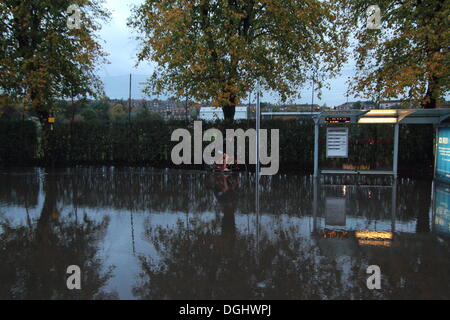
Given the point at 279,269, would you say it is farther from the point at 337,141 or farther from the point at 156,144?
the point at 156,144

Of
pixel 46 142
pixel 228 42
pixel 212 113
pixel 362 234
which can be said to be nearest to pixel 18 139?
pixel 46 142

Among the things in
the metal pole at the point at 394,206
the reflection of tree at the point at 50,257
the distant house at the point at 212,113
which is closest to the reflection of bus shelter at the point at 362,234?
the metal pole at the point at 394,206

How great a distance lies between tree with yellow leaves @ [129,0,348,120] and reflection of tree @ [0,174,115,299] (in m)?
8.96

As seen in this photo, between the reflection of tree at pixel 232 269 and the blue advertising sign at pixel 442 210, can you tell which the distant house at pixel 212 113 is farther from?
the reflection of tree at pixel 232 269

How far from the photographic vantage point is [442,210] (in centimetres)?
959

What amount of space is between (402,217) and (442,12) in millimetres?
9442

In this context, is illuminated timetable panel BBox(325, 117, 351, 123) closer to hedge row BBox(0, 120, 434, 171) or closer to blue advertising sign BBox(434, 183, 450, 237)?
hedge row BBox(0, 120, 434, 171)

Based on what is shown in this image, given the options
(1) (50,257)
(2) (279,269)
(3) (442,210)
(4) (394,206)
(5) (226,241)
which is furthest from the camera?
(4) (394,206)

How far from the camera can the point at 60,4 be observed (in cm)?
1889

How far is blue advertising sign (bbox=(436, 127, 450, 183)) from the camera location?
43.2 feet

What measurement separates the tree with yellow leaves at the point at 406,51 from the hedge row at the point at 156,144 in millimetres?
1714

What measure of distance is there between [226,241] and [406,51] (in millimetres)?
13282

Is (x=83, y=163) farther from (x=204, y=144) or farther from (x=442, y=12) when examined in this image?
(x=442, y=12)
